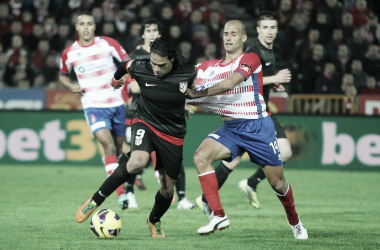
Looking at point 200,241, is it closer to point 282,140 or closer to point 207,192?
point 207,192

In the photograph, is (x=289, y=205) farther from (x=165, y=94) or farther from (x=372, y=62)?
(x=372, y=62)

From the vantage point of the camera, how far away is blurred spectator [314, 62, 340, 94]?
45.7 ft

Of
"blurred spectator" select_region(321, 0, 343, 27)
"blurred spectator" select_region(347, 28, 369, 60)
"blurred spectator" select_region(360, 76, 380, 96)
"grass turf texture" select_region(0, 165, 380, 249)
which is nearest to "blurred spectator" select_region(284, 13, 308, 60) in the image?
"blurred spectator" select_region(321, 0, 343, 27)

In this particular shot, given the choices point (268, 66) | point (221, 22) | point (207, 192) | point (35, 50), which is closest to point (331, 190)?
point (268, 66)

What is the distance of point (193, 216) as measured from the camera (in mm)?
6926

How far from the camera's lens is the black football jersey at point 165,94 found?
17.4 ft

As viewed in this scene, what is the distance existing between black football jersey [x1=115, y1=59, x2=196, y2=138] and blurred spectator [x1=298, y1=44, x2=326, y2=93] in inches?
372

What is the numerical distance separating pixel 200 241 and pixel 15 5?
1244 cm

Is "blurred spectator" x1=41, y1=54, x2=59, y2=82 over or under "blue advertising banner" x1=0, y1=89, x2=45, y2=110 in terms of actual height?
over

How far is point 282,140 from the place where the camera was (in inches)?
290

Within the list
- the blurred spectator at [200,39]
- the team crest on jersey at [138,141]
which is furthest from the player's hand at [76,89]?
the blurred spectator at [200,39]

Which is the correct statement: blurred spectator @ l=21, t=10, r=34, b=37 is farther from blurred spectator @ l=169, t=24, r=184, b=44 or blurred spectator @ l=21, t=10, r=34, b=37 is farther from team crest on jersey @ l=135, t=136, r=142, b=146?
team crest on jersey @ l=135, t=136, r=142, b=146

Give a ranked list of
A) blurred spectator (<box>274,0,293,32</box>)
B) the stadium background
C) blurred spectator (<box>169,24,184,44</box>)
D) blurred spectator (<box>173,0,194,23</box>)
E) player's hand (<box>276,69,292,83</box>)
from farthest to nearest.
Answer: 1. blurred spectator (<box>274,0,293,32</box>)
2. blurred spectator (<box>173,0,194,23</box>)
3. blurred spectator (<box>169,24,184,44</box>)
4. the stadium background
5. player's hand (<box>276,69,292,83</box>)

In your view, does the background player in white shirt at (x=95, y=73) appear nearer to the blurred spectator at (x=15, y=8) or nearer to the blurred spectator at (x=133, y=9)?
the blurred spectator at (x=133, y=9)
